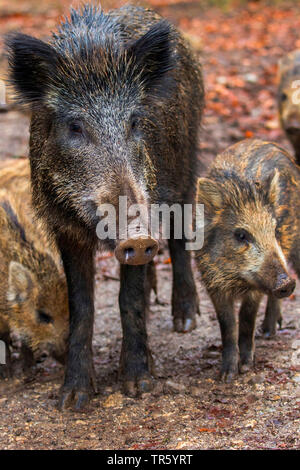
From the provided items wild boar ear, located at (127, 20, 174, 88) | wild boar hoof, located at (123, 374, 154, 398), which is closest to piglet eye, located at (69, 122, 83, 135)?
wild boar ear, located at (127, 20, 174, 88)

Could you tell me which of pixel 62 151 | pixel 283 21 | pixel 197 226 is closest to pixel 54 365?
pixel 197 226

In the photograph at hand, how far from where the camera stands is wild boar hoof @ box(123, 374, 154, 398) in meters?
4.59

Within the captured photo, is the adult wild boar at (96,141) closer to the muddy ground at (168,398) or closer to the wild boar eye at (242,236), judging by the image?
the muddy ground at (168,398)

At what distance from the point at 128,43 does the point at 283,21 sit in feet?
37.6

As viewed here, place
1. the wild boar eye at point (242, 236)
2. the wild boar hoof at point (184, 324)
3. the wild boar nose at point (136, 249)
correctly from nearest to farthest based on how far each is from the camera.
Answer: the wild boar nose at point (136, 249) < the wild boar eye at point (242, 236) < the wild boar hoof at point (184, 324)

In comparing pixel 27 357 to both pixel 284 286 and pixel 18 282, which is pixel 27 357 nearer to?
pixel 18 282

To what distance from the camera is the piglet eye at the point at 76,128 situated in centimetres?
405

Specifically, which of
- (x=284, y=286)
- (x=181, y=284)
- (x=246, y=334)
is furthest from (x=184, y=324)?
(x=284, y=286)

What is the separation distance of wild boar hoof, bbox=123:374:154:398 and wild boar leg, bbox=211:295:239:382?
0.47 metres

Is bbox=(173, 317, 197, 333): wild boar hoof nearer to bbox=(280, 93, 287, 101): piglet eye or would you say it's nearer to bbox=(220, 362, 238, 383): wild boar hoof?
bbox=(220, 362, 238, 383): wild boar hoof

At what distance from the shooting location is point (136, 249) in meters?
3.59

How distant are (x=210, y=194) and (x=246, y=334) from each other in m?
0.93

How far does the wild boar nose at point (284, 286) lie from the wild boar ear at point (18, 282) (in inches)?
69.8

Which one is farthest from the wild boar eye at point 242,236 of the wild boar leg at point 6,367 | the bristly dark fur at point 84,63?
the wild boar leg at point 6,367
